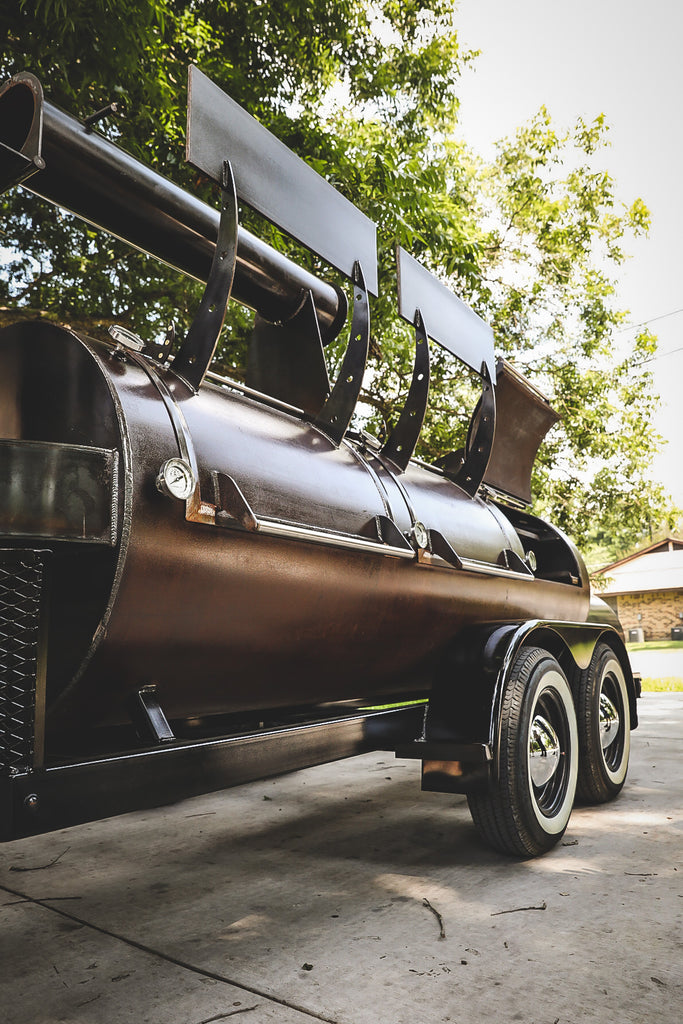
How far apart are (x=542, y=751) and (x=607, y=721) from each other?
1.20 metres

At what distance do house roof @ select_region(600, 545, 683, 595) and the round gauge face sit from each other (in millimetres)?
33118

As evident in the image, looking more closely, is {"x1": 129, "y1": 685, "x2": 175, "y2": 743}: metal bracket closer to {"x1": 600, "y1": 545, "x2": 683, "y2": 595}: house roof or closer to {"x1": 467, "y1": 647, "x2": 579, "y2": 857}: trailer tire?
{"x1": 467, "y1": 647, "x2": 579, "y2": 857}: trailer tire

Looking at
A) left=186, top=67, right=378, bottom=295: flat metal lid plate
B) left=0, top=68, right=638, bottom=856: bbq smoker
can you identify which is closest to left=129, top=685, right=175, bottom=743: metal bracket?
left=0, top=68, right=638, bottom=856: bbq smoker

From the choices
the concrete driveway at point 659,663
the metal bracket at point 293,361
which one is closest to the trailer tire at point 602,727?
the metal bracket at point 293,361

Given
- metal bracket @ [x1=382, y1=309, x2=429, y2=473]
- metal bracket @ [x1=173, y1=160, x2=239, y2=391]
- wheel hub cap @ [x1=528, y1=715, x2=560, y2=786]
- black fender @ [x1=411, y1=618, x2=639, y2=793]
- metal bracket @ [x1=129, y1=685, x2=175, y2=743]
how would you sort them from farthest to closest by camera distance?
metal bracket @ [x1=382, y1=309, x2=429, y2=473] → wheel hub cap @ [x1=528, y1=715, x2=560, y2=786] → black fender @ [x1=411, y1=618, x2=639, y2=793] → metal bracket @ [x1=173, y1=160, x2=239, y2=391] → metal bracket @ [x1=129, y1=685, x2=175, y2=743]

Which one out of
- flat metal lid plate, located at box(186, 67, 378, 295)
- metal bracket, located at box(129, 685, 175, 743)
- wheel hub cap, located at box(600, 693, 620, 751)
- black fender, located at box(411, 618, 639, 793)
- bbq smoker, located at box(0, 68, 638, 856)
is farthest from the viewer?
wheel hub cap, located at box(600, 693, 620, 751)

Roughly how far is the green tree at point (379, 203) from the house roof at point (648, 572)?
20248 millimetres

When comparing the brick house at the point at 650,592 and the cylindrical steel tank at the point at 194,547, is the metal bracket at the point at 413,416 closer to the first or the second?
the cylindrical steel tank at the point at 194,547

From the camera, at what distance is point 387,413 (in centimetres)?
1083

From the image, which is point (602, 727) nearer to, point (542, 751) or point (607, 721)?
point (607, 721)

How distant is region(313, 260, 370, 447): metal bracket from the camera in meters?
3.45

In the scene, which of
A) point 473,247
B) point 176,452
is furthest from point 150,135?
point 176,452

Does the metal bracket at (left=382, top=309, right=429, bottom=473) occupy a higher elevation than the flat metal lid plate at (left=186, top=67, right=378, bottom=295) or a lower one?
lower

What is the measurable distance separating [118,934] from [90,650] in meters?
1.27
